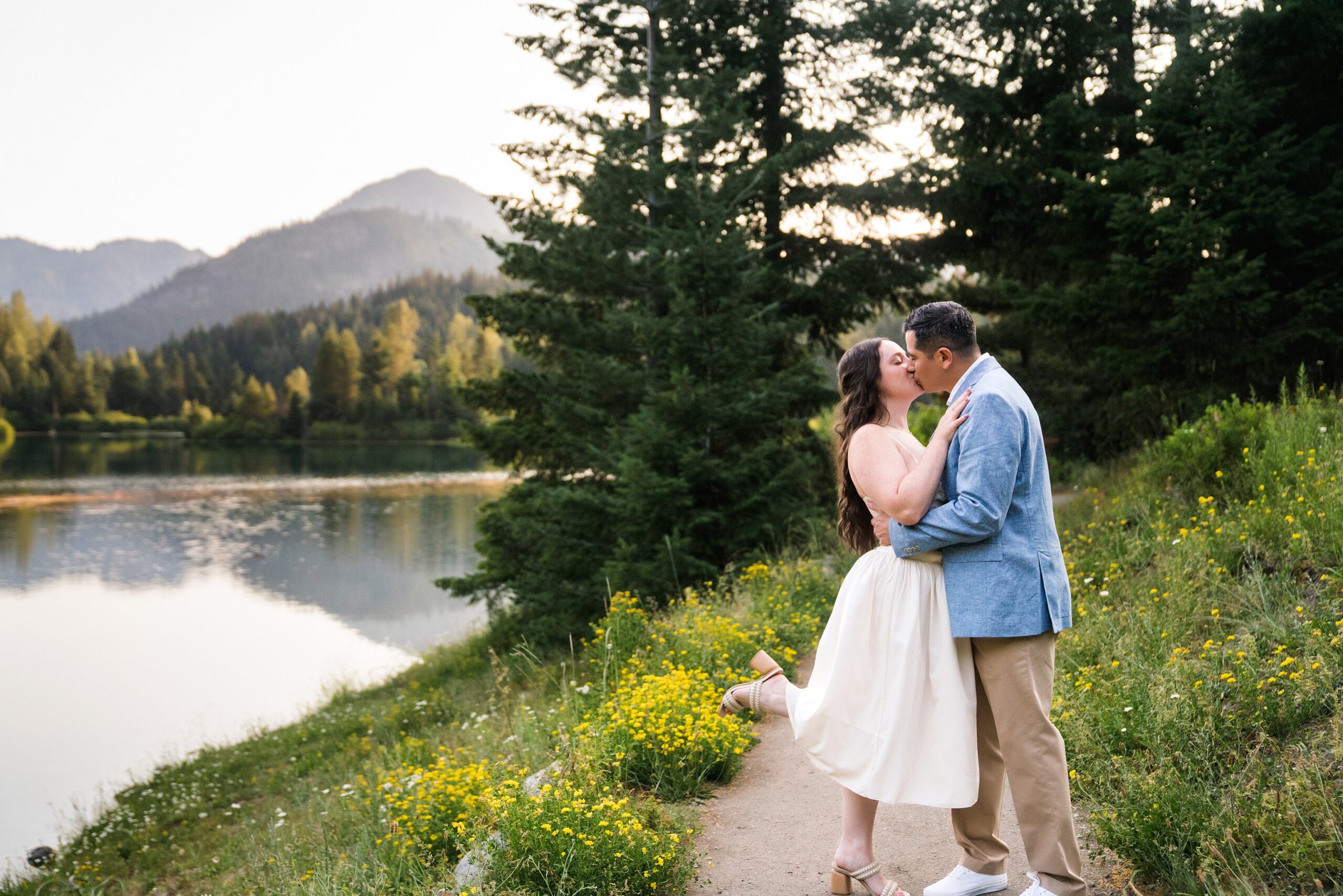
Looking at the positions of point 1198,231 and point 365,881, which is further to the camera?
point 1198,231

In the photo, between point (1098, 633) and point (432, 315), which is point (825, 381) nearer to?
point (1098, 633)

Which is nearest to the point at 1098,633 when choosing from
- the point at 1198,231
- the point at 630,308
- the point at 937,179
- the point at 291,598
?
the point at 1198,231

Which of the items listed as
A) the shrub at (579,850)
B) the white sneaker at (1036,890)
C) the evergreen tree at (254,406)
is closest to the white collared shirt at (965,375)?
the white sneaker at (1036,890)

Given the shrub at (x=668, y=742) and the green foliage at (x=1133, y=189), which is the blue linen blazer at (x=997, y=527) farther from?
the green foliage at (x=1133, y=189)

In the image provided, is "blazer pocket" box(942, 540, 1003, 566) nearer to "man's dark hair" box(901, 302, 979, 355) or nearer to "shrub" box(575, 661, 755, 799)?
"man's dark hair" box(901, 302, 979, 355)

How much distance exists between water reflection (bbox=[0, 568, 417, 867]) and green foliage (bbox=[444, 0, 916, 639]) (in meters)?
5.25

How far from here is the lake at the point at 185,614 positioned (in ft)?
45.5

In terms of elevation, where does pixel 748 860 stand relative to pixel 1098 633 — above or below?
below

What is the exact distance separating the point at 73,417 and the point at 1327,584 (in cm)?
13105

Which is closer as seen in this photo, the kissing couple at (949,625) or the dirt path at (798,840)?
the kissing couple at (949,625)

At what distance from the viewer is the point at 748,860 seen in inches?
148

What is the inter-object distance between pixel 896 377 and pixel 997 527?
2.11 feet

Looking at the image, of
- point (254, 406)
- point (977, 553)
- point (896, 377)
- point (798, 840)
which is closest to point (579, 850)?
point (798, 840)

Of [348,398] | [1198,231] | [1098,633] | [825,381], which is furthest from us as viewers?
[348,398]
